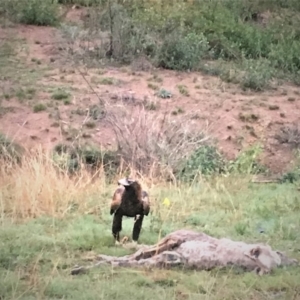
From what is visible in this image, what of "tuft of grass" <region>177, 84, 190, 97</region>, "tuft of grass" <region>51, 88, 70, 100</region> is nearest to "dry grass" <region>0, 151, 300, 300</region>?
"tuft of grass" <region>51, 88, 70, 100</region>

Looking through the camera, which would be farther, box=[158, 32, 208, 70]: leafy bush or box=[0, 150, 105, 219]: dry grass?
box=[158, 32, 208, 70]: leafy bush

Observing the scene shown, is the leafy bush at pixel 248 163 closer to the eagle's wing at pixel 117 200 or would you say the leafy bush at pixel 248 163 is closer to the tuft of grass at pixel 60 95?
the tuft of grass at pixel 60 95

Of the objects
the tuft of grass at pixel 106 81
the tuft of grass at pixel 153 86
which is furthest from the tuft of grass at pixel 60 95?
A: the tuft of grass at pixel 153 86

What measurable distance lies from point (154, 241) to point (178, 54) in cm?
471

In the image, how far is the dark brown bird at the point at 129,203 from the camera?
287cm

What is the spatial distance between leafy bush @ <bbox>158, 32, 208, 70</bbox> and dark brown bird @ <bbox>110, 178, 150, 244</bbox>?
14.8 ft

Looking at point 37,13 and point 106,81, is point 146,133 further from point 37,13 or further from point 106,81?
point 37,13

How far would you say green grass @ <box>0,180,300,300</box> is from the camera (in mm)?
2373

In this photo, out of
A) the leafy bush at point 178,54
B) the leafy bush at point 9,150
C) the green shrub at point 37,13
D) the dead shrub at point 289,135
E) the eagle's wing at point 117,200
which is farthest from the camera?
the green shrub at point 37,13

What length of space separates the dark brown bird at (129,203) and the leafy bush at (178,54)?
14.8 ft

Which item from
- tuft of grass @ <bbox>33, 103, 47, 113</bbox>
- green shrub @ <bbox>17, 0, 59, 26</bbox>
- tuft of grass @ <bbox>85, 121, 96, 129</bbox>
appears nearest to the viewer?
tuft of grass @ <bbox>85, 121, 96, 129</bbox>

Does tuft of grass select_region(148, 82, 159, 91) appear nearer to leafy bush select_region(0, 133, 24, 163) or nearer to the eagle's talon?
leafy bush select_region(0, 133, 24, 163)

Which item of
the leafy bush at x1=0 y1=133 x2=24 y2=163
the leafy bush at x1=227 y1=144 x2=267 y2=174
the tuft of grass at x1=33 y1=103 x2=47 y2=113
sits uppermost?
the leafy bush at x1=0 y1=133 x2=24 y2=163

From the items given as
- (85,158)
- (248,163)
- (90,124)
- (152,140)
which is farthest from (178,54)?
(152,140)
